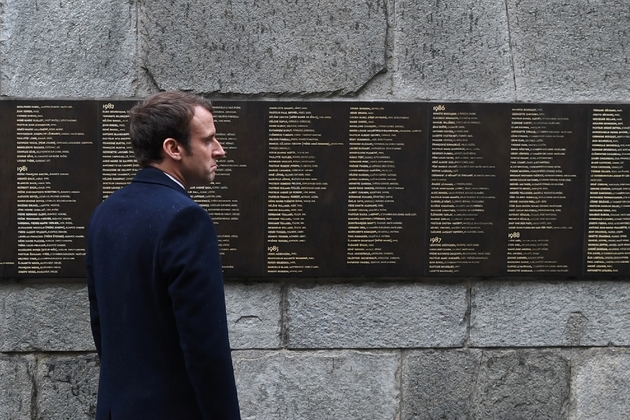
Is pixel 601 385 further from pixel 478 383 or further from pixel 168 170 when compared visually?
pixel 168 170

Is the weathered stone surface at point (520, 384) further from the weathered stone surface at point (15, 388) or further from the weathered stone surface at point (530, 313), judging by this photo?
the weathered stone surface at point (15, 388)

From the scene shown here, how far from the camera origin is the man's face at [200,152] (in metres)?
2.60

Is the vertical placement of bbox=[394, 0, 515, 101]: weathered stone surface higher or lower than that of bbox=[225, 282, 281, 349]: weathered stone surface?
higher

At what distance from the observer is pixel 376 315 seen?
4430 millimetres

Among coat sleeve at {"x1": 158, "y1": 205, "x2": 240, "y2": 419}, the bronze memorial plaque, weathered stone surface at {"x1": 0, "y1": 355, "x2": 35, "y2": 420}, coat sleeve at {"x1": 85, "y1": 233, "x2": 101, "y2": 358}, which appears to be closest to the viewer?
coat sleeve at {"x1": 158, "y1": 205, "x2": 240, "y2": 419}

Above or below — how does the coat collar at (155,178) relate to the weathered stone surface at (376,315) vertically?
above

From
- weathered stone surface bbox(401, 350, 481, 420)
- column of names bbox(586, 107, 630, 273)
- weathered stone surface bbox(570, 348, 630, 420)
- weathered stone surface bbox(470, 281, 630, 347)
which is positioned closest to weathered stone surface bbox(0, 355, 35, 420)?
weathered stone surface bbox(401, 350, 481, 420)

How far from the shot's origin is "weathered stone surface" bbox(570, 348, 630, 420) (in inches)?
179

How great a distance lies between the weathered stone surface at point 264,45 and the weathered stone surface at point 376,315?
118 centimetres

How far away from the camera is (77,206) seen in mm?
4234

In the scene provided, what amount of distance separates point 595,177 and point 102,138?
2821mm

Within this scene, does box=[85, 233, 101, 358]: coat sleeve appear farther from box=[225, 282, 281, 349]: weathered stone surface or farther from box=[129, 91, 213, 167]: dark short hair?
box=[225, 282, 281, 349]: weathered stone surface

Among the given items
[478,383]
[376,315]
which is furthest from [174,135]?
[478,383]

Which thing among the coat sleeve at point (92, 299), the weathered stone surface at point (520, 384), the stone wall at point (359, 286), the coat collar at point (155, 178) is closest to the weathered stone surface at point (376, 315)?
the stone wall at point (359, 286)
